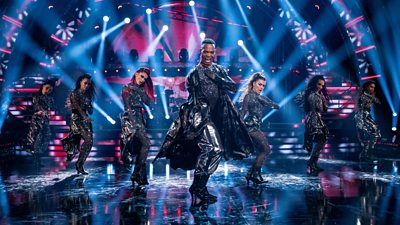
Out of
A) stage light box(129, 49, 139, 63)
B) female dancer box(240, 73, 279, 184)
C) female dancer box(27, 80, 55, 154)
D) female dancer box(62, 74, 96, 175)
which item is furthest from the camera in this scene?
stage light box(129, 49, 139, 63)

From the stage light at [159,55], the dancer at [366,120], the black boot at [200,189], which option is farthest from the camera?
the stage light at [159,55]

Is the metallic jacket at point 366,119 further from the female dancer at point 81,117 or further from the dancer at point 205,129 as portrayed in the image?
the female dancer at point 81,117

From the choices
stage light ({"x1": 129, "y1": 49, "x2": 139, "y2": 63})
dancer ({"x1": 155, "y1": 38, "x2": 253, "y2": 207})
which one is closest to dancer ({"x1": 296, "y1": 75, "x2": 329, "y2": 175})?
dancer ({"x1": 155, "y1": 38, "x2": 253, "y2": 207})

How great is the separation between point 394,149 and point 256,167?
26.8ft

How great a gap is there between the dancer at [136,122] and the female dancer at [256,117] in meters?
1.63

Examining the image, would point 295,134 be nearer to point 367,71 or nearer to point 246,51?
point 367,71

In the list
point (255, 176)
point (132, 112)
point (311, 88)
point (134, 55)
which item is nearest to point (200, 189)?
point (255, 176)

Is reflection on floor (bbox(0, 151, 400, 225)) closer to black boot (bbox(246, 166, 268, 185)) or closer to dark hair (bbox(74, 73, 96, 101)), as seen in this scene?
black boot (bbox(246, 166, 268, 185))

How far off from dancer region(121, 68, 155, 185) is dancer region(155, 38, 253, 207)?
44.2 inches

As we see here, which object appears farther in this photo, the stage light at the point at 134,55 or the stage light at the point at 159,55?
the stage light at the point at 134,55

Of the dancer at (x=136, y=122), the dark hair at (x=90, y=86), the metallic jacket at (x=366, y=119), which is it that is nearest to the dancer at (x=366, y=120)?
the metallic jacket at (x=366, y=119)

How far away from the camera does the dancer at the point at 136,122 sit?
7199mm

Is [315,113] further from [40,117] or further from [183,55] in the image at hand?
[183,55]

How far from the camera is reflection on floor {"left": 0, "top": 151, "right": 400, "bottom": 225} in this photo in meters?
4.96
